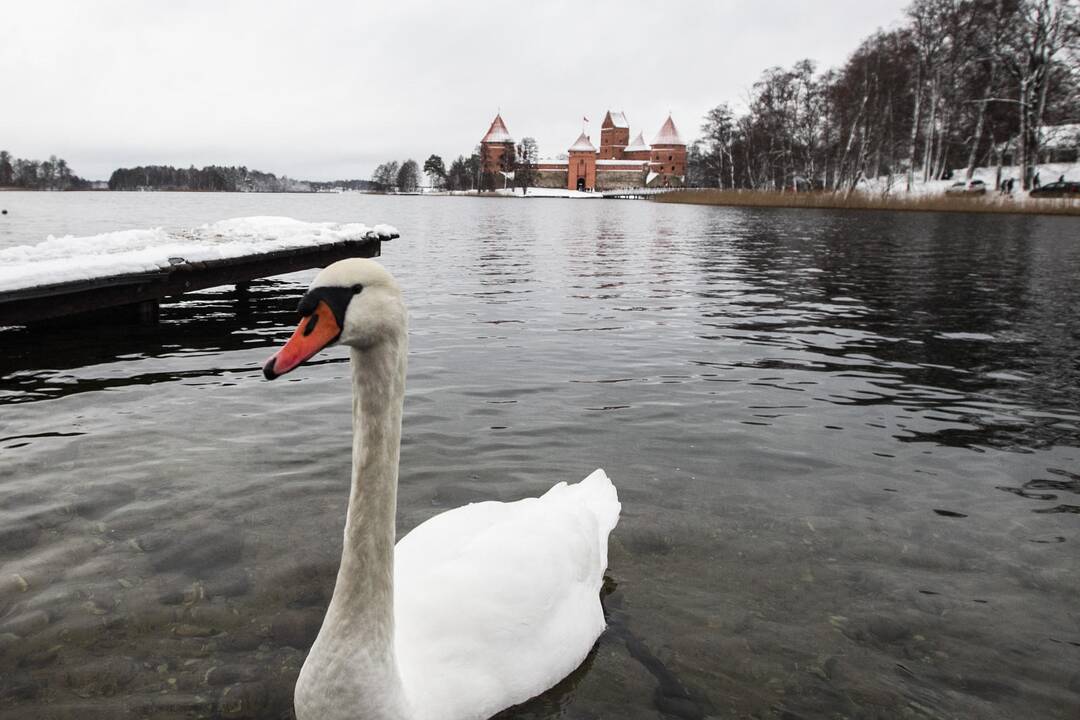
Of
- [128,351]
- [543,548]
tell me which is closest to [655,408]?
[543,548]

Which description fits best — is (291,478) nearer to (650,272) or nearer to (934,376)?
(934,376)

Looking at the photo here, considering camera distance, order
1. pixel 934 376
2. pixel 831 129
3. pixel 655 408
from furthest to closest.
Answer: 1. pixel 831 129
2. pixel 934 376
3. pixel 655 408

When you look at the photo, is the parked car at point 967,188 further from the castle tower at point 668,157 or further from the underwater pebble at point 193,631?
the castle tower at point 668,157

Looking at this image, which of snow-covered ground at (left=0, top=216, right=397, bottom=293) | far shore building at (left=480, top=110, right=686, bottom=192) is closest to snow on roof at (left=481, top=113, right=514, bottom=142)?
far shore building at (left=480, top=110, right=686, bottom=192)

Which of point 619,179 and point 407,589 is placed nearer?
point 407,589

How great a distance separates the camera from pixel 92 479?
4.96 metres

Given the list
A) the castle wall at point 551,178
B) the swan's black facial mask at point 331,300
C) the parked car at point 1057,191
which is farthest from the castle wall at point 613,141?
the swan's black facial mask at point 331,300

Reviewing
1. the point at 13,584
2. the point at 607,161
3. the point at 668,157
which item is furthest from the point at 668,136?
the point at 13,584

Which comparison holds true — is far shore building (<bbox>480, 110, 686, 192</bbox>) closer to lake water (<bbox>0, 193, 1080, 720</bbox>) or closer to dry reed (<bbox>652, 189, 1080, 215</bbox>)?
dry reed (<bbox>652, 189, 1080, 215</bbox>)

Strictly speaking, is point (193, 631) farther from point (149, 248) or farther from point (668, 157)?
point (668, 157)

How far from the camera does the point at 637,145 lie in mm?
158250

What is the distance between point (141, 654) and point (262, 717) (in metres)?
0.73

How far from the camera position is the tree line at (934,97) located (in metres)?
42.8

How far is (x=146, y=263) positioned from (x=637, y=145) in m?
157
